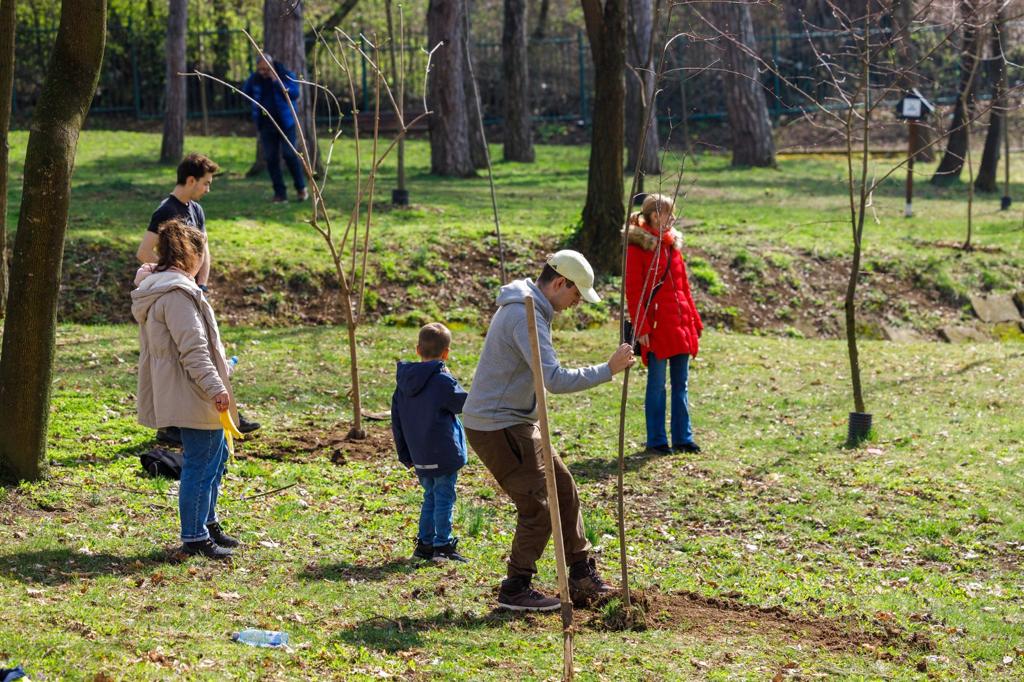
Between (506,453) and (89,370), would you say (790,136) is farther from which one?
(506,453)

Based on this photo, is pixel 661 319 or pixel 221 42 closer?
pixel 661 319

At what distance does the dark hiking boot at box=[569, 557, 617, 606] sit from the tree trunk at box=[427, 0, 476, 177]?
1598 centimetres

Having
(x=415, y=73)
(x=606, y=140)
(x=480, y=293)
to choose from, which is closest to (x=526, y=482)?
(x=480, y=293)

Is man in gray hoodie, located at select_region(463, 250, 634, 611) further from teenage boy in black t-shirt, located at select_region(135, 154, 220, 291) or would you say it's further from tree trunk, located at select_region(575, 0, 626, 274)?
tree trunk, located at select_region(575, 0, 626, 274)

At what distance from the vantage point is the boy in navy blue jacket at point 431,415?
6.51 metres

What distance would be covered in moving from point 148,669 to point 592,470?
4602 mm

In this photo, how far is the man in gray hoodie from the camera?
5.66 meters

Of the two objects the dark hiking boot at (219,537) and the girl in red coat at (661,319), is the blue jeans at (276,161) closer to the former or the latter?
the girl in red coat at (661,319)

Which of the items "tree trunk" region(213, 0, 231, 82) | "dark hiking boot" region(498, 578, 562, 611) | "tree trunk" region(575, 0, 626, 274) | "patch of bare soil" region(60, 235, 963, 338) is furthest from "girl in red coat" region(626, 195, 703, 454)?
"tree trunk" region(213, 0, 231, 82)

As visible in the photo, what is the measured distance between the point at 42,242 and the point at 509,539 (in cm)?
334

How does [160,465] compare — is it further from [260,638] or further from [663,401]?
[663,401]

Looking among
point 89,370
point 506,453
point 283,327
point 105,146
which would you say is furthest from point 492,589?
point 105,146

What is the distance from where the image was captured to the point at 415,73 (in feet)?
103

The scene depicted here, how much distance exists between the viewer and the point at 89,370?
10.8 meters
